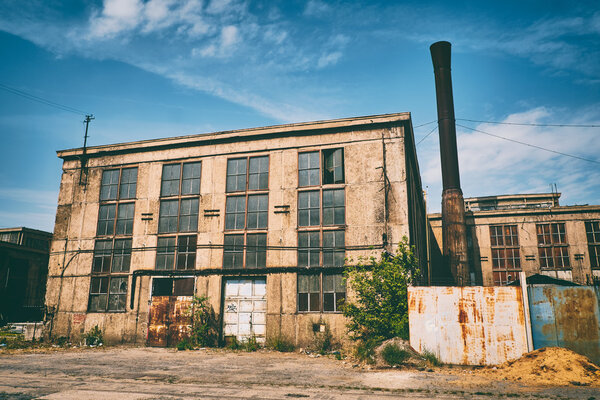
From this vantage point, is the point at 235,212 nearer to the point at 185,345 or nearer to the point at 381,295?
the point at 185,345

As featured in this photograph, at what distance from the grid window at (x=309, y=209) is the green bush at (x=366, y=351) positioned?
17.6ft

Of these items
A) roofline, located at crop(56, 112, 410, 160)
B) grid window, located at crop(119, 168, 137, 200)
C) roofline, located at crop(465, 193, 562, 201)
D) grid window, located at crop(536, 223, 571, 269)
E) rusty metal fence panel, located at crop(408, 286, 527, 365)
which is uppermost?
roofline, located at crop(465, 193, 562, 201)

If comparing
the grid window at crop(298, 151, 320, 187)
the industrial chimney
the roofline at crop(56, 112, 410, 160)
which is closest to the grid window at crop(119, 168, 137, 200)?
the roofline at crop(56, 112, 410, 160)

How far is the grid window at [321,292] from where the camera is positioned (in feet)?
50.8

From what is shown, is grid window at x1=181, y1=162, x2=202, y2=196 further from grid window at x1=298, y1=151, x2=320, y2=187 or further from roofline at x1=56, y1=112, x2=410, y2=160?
grid window at x1=298, y1=151, x2=320, y2=187

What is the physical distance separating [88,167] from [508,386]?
20.8m

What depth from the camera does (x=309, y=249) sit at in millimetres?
16297

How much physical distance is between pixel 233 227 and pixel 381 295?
7.36 m

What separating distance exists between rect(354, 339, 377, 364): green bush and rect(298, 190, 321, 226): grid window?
538 cm

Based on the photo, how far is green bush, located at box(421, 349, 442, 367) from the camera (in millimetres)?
10891

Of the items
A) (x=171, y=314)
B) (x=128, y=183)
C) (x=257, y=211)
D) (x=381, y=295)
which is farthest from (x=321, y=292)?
(x=128, y=183)

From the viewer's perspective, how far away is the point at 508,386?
853 cm

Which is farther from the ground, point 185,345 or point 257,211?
point 257,211

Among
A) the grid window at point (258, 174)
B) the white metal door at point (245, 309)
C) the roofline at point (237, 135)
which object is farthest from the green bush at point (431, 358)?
the grid window at point (258, 174)
